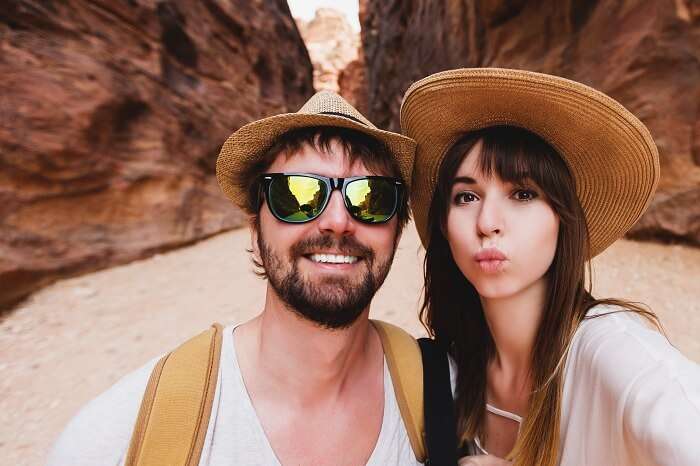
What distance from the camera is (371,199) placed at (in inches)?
56.4

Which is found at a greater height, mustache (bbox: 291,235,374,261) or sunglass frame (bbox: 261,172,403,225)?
sunglass frame (bbox: 261,172,403,225)

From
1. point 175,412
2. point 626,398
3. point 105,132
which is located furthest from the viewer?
point 105,132

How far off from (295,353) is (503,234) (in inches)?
35.4

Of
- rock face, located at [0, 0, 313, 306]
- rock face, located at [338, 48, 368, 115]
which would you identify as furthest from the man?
rock face, located at [338, 48, 368, 115]

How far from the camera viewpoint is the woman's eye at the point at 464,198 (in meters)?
1.40

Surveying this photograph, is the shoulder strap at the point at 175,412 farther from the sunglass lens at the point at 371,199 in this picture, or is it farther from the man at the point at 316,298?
the sunglass lens at the point at 371,199

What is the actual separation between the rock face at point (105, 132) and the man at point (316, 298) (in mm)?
4102

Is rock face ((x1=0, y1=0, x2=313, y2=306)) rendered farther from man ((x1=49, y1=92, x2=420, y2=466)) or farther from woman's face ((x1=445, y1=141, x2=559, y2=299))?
woman's face ((x1=445, y1=141, x2=559, y2=299))

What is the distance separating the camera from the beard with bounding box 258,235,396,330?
1359 mm

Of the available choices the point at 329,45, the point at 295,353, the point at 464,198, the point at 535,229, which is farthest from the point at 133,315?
the point at 329,45

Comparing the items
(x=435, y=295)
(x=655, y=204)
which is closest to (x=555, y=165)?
(x=435, y=295)

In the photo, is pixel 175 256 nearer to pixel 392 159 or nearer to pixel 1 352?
pixel 1 352

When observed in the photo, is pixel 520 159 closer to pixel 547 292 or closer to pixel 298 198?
pixel 547 292

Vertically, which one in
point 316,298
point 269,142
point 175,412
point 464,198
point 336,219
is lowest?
point 175,412
